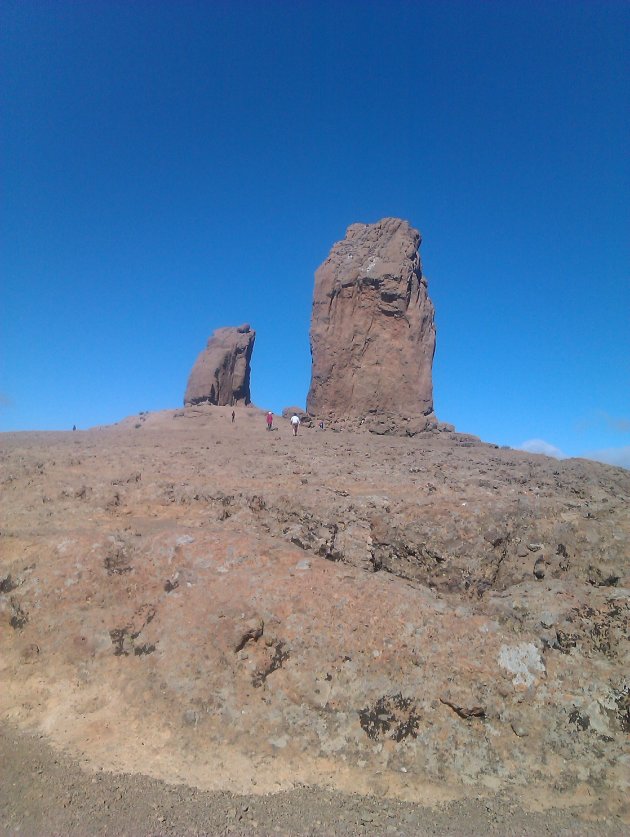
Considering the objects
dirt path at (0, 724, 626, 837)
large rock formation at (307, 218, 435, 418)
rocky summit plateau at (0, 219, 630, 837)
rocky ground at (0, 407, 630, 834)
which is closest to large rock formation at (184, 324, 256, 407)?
large rock formation at (307, 218, 435, 418)

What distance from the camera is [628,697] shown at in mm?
7285

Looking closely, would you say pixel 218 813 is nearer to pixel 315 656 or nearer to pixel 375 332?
pixel 315 656

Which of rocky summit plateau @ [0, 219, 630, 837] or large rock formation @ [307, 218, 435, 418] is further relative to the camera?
large rock formation @ [307, 218, 435, 418]

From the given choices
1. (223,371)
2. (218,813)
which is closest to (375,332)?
(223,371)

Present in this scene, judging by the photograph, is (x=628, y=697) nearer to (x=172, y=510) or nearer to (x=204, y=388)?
(x=172, y=510)

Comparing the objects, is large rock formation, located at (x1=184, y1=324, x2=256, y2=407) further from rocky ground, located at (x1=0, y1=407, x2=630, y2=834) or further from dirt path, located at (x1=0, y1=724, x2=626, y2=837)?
dirt path, located at (x1=0, y1=724, x2=626, y2=837)

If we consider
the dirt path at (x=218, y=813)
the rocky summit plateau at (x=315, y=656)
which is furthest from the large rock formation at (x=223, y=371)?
the dirt path at (x=218, y=813)

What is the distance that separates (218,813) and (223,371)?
38753 mm

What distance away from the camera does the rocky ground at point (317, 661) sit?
652 cm

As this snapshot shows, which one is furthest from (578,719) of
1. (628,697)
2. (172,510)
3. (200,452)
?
(200,452)

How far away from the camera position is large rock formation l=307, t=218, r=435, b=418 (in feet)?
83.9


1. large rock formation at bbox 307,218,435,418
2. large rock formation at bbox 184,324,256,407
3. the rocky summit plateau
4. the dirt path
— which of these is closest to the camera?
the dirt path

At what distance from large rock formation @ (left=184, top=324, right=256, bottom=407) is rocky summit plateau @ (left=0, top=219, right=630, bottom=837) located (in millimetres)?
29913

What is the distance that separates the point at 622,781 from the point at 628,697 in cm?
110
